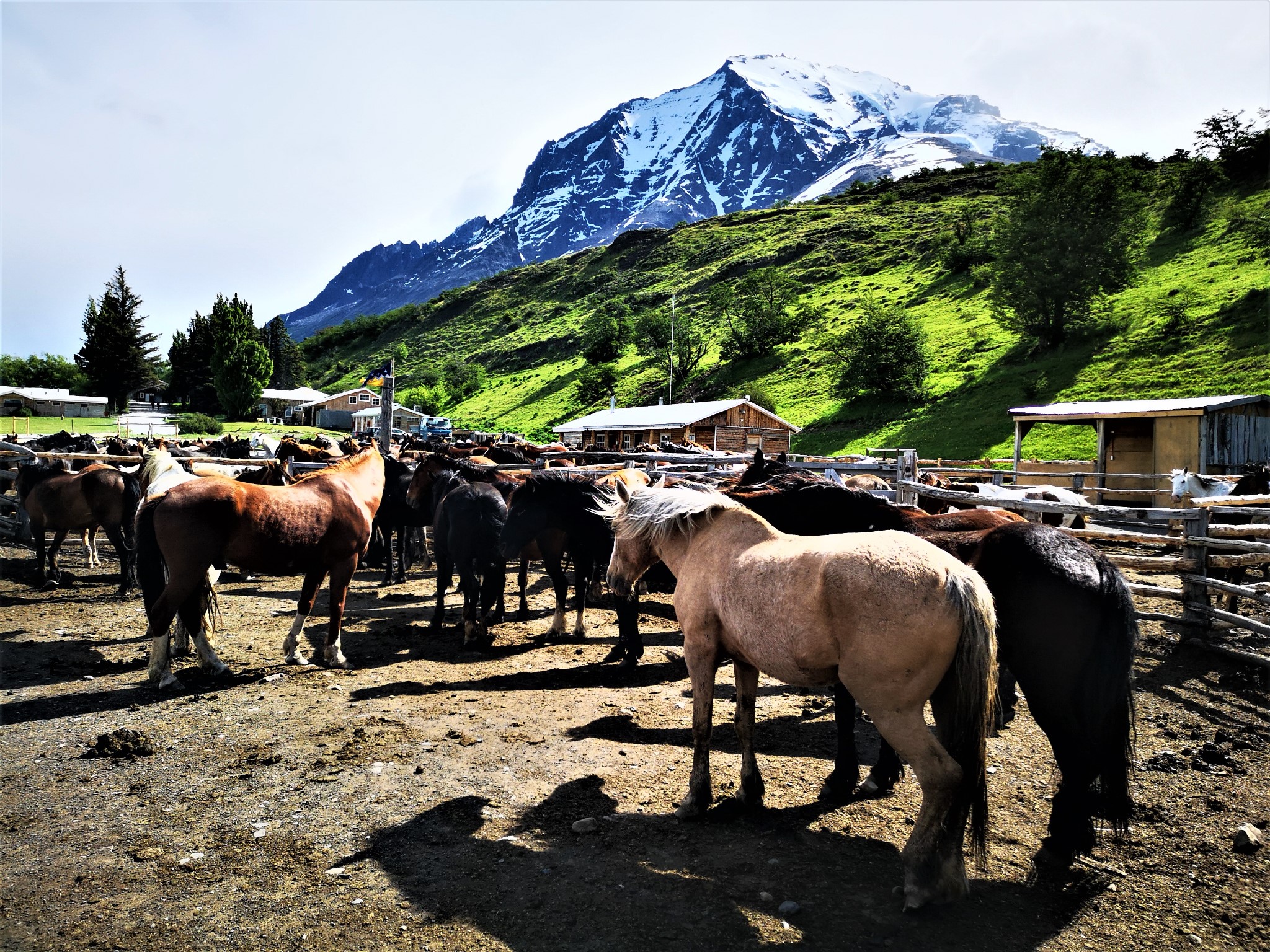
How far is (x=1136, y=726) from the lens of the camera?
18.8 feet

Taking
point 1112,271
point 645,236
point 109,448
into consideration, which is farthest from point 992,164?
point 109,448

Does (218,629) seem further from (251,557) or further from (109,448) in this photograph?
(109,448)

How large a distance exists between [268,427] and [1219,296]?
74368 mm

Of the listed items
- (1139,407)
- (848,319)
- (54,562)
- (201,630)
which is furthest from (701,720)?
(848,319)

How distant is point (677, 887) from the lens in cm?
339

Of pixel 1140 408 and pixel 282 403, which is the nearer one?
pixel 1140 408

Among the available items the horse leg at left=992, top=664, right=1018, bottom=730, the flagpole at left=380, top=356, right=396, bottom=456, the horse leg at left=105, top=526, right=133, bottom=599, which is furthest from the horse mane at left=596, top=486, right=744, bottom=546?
the flagpole at left=380, top=356, right=396, bottom=456

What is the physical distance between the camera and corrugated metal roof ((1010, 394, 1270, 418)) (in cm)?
2178

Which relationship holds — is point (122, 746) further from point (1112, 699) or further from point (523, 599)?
point (1112, 699)

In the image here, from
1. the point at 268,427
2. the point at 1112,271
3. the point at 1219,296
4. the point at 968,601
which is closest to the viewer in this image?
the point at 968,601

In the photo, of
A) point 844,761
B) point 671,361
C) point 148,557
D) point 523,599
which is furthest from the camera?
point 671,361

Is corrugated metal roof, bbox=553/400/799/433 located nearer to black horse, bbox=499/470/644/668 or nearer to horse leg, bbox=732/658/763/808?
black horse, bbox=499/470/644/668

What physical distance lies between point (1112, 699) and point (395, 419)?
240 ft

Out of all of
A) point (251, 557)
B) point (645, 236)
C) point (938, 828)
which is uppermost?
point (645, 236)
